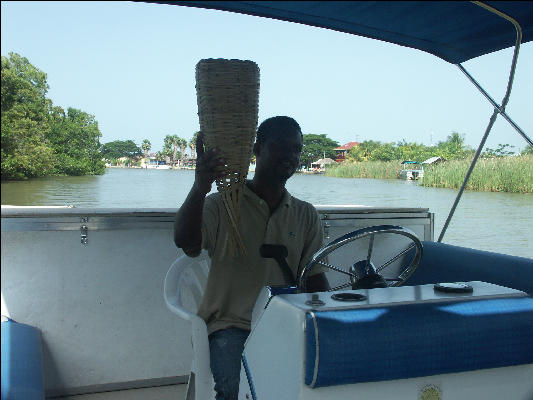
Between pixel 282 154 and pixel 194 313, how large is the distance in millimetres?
722

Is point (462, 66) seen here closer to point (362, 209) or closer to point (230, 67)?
point (362, 209)

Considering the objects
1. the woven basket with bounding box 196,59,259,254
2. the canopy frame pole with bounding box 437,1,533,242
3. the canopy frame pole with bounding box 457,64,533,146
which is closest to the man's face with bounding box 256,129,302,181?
the woven basket with bounding box 196,59,259,254

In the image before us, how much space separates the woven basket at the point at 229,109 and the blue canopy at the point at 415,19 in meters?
0.56

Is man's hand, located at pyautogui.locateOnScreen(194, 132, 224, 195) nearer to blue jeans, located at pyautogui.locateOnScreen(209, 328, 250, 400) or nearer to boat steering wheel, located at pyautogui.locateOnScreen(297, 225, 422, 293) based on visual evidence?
boat steering wheel, located at pyautogui.locateOnScreen(297, 225, 422, 293)

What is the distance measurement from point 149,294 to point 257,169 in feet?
4.08

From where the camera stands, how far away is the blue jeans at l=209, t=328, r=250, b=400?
1811 mm

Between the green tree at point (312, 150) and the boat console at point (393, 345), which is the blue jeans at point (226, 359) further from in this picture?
the green tree at point (312, 150)

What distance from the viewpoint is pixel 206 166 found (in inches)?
67.7

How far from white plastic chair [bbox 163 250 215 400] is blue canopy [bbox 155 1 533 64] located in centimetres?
110

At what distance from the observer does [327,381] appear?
1.29 meters

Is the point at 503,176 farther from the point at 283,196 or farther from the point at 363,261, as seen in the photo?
the point at 363,261

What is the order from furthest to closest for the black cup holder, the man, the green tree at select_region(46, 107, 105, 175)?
the green tree at select_region(46, 107, 105, 175), the man, the black cup holder

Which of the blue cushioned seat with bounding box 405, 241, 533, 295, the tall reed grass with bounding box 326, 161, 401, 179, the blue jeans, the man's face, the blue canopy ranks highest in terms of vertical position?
the blue canopy

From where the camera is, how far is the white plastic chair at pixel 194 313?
1.92 metres
